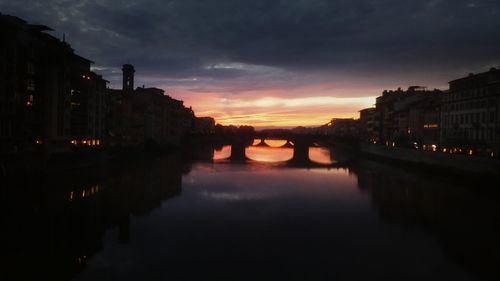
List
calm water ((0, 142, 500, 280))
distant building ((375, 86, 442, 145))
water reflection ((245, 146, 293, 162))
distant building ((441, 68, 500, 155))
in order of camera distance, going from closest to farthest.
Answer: calm water ((0, 142, 500, 280)) → distant building ((441, 68, 500, 155)) → distant building ((375, 86, 442, 145)) → water reflection ((245, 146, 293, 162))

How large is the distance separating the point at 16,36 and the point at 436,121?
Answer: 192 feet

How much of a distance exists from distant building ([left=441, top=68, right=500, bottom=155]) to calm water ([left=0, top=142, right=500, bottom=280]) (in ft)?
30.3

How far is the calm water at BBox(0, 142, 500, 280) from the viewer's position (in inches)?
662

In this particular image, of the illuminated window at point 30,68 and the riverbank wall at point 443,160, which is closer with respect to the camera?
the riverbank wall at point 443,160

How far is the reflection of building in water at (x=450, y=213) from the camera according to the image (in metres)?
19.5

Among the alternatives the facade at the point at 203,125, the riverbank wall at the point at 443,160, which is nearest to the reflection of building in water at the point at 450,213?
the riverbank wall at the point at 443,160

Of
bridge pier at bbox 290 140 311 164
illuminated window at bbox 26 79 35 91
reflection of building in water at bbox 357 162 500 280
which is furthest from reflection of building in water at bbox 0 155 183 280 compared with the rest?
bridge pier at bbox 290 140 311 164

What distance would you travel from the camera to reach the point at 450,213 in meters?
28.4

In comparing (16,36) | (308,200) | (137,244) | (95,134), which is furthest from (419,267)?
(95,134)

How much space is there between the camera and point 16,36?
36.6 metres

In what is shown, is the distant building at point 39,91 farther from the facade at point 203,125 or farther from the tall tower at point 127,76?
the facade at point 203,125

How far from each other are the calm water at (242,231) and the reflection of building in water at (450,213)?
0.27ft

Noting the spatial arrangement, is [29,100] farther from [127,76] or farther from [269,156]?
[269,156]

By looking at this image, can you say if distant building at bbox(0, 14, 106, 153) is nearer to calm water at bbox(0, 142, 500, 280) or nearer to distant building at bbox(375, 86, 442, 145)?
calm water at bbox(0, 142, 500, 280)
